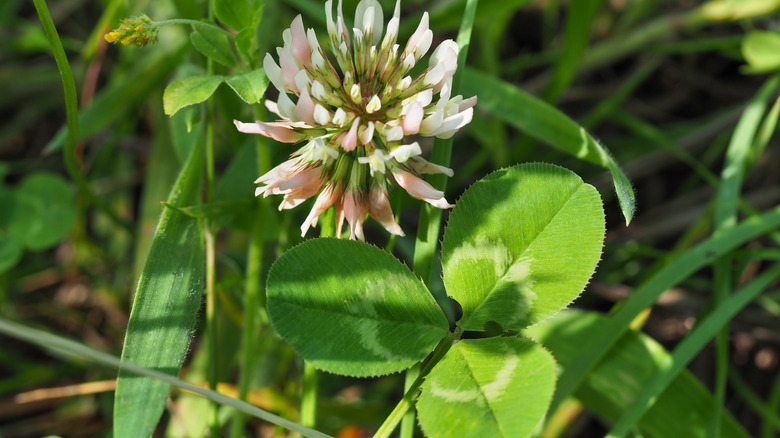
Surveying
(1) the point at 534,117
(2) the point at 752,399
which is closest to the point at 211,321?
(1) the point at 534,117

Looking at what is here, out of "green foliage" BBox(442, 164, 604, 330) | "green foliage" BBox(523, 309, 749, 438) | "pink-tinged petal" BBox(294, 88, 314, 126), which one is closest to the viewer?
"pink-tinged petal" BBox(294, 88, 314, 126)

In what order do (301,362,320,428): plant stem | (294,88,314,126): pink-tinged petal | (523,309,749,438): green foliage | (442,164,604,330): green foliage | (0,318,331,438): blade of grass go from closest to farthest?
(0,318,331,438): blade of grass, (294,88,314,126): pink-tinged petal, (442,164,604,330): green foliage, (301,362,320,428): plant stem, (523,309,749,438): green foliage

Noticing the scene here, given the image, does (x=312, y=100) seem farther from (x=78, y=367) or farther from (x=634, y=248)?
(x=78, y=367)

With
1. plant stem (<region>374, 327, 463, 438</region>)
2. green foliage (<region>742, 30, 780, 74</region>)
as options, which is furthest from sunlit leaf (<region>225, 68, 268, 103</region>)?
green foliage (<region>742, 30, 780, 74</region>)

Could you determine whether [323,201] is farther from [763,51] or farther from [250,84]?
[763,51]

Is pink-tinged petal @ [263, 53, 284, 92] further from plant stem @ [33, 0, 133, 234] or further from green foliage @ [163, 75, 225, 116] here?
plant stem @ [33, 0, 133, 234]

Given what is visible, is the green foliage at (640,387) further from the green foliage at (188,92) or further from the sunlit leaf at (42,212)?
the sunlit leaf at (42,212)

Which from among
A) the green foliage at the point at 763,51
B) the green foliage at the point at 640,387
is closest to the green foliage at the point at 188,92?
the green foliage at the point at 640,387
